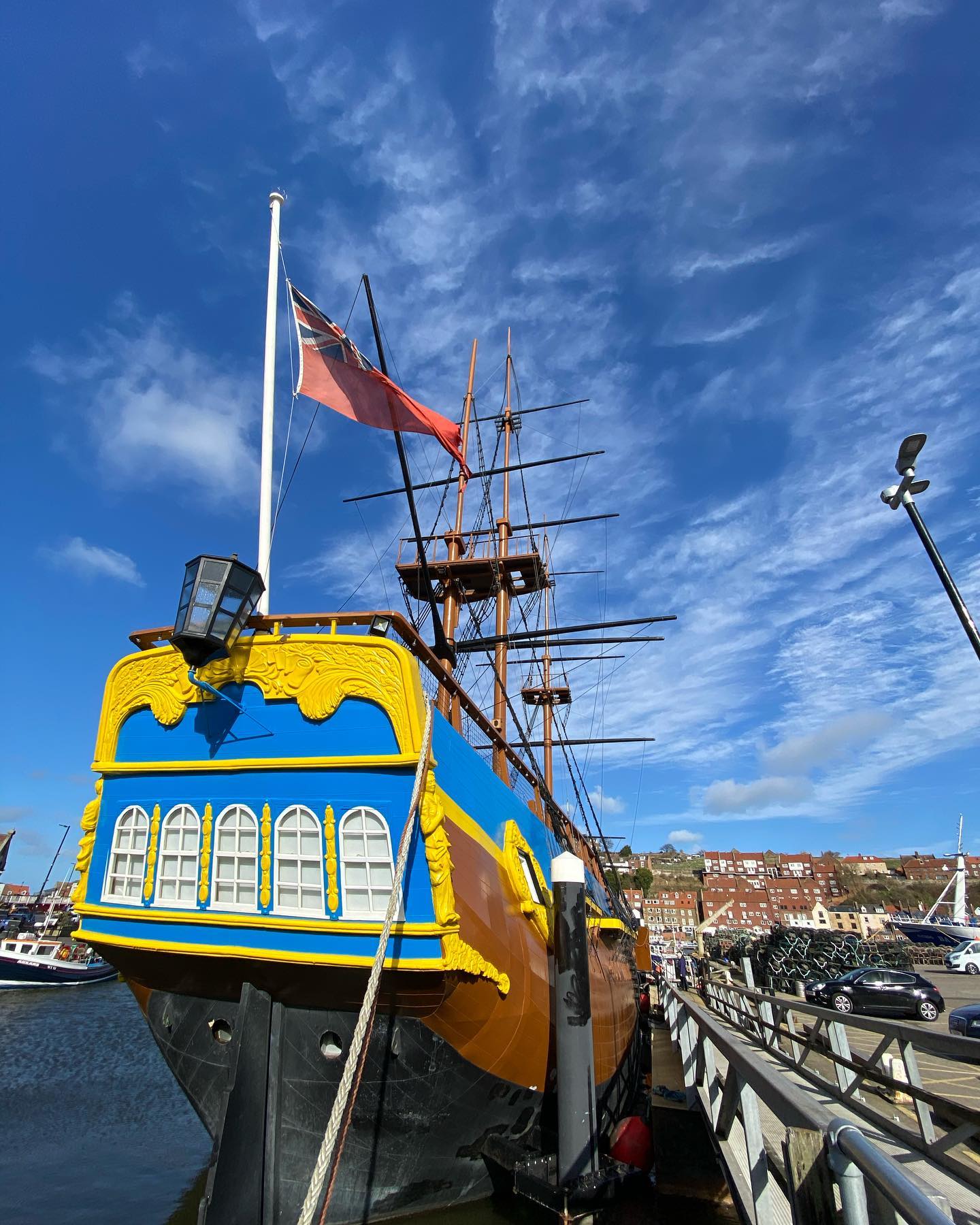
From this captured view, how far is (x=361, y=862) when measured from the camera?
20.1 feet

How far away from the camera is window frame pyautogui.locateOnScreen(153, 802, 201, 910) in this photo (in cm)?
649

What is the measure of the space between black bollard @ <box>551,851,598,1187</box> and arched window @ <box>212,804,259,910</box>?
3.58 meters

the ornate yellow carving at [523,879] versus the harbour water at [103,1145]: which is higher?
the ornate yellow carving at [523,879]

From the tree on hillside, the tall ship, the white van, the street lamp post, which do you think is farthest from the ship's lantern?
the tree on hillside

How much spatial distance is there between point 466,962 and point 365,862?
49.2 inches

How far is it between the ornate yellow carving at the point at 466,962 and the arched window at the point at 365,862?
632mm

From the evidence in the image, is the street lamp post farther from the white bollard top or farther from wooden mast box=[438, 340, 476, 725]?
wooden mast box=[438, 340, 476, 725]

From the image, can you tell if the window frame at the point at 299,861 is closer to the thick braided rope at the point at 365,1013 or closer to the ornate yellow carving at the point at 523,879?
the thick braided rope at the point at 365,1013

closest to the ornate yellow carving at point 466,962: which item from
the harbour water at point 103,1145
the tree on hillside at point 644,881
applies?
the harbour water at point 103,1145

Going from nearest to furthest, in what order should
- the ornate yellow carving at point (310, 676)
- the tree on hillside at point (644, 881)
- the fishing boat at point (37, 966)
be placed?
the ornate yellow carving at point (310, 676) → the fishing boat at point (37, 966) → the tree on hillside at point (644, 881)

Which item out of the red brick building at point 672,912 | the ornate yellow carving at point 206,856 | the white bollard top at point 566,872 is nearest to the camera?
the ornate yellow carving at point 206,856

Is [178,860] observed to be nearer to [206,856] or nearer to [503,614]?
[206,856]

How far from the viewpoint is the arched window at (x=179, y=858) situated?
652 centimetres

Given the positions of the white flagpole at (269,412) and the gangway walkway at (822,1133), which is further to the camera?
the white flagpole at (269,412)
